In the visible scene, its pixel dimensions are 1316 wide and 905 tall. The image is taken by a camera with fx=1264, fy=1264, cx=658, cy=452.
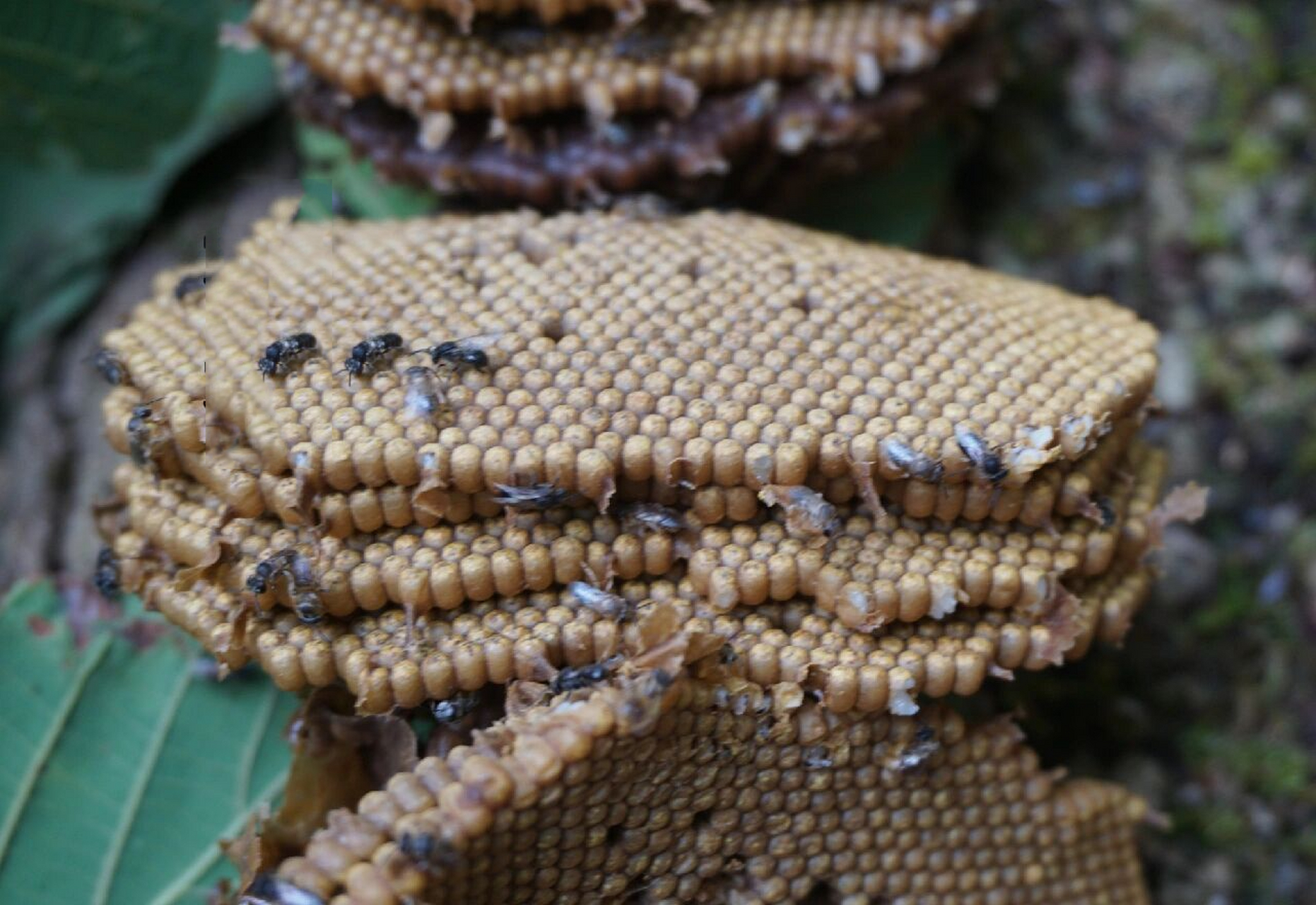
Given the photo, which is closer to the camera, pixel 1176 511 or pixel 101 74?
pixel 1176 511

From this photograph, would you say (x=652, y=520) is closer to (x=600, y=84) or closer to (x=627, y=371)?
(x=627, y=371)

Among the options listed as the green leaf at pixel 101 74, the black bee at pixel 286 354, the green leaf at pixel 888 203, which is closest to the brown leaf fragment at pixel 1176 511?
the green leaf at pixel 888 203

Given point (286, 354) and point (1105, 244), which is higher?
point (286, 354)

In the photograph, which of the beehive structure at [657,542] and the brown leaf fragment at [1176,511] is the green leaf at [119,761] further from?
the brown leaf fragment at [1176,511]

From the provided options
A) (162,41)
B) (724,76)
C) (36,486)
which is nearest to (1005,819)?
(724,76)

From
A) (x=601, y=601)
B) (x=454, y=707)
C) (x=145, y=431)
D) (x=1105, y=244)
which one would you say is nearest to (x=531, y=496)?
(x=601, y=601)

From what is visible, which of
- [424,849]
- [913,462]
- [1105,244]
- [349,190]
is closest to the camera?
[424,849]

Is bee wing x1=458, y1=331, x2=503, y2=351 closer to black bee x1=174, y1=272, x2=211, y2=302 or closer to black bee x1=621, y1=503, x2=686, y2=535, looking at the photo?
black bee x1=621, y1=503, x2=686, y2=535

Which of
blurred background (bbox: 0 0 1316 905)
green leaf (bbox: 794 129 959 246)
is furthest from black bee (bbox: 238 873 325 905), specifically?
green leaf (bbox: 794 129 959 246)
